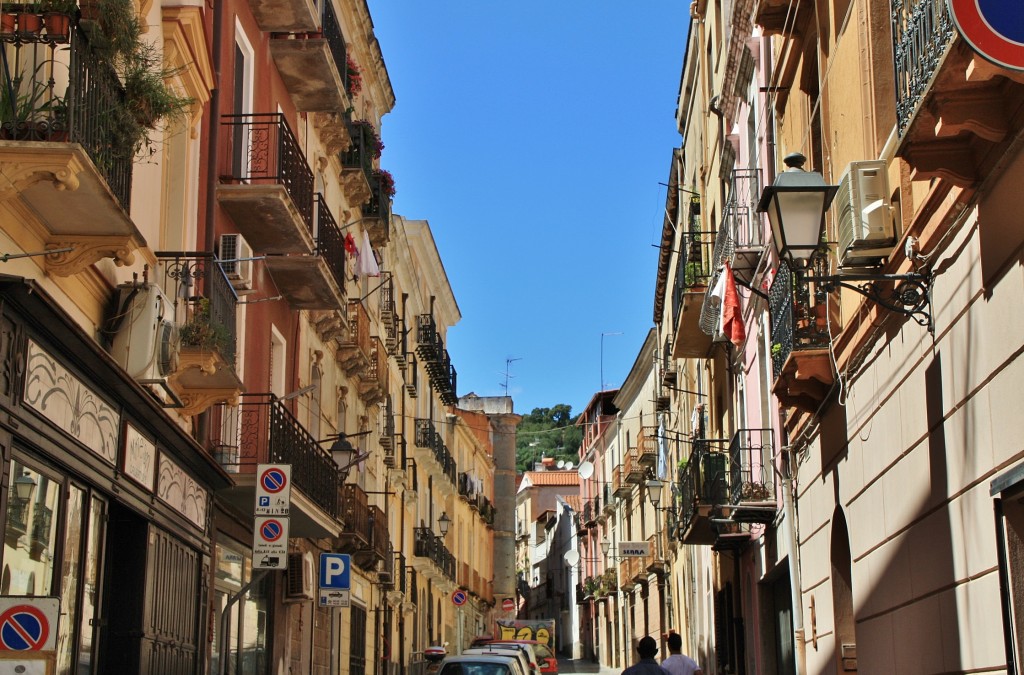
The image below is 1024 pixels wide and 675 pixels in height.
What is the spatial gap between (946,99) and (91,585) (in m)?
7.82

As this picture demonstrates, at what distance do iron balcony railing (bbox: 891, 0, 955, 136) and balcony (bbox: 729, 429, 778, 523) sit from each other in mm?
11020

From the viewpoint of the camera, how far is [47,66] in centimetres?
877

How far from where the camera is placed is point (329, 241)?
21359 millimetres

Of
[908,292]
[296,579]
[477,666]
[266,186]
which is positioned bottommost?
[477,666]

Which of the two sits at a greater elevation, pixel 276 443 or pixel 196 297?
pixel 196 297

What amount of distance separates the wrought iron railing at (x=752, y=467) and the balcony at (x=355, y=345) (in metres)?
8.28

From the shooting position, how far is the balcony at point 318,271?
62.9 feet

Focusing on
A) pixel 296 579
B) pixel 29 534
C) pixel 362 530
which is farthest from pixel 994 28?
pixel 362 530

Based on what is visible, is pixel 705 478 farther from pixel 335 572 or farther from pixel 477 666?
pixel 335 572

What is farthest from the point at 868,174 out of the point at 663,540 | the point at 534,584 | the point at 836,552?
the point at 534,584

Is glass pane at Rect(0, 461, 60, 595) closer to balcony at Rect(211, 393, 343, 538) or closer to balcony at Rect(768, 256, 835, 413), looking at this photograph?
balcony at Rect(211, 393, 343, 538)

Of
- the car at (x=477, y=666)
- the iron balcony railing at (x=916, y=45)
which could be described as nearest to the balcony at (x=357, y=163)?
the car at (x=477, y=666)

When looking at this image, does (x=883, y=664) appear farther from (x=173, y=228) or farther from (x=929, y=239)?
(x=173, y=228)

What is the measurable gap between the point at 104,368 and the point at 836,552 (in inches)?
298
